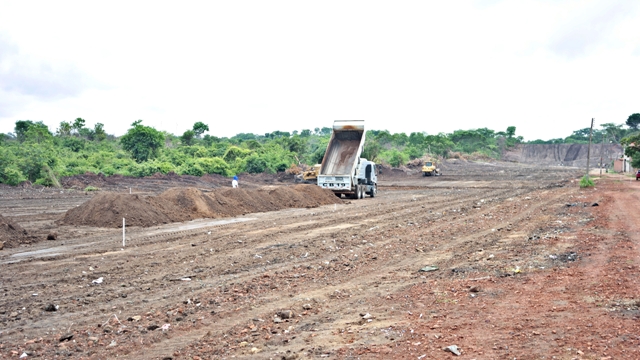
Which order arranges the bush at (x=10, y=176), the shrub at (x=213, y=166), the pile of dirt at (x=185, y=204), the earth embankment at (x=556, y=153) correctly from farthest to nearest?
the earth embankment at (x=556, y=153), the shrub at (x=213, y=166), the bush at (x=10, y=176), the pile of dirt at (x=185, y=204)

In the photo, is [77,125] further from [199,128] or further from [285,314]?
[285,314]

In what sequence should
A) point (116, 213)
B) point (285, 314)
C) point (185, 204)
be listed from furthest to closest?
point (185, 204)
point (116, 213)
point (285, 314)

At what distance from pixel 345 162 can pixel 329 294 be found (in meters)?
21.5

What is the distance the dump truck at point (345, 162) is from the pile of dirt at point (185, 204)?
101 centimetres

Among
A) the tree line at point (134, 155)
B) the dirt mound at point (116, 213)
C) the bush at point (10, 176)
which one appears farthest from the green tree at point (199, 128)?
the dirt mound at point (116, 213)

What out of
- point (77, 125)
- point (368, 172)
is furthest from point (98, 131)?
point (368, 172)

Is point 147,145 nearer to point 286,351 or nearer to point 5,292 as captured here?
point 5,292

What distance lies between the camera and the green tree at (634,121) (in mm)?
109137

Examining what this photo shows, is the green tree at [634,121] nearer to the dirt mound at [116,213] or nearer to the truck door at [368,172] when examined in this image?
the truck door at [368,172]

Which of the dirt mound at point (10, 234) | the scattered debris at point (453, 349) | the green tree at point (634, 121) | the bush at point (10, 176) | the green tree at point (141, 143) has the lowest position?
the dirt mound at point (10, 234)

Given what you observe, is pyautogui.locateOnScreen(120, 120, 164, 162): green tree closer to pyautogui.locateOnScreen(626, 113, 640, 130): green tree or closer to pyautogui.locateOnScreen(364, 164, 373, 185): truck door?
pyautogui.locateOnScreen(364, 164, 373, 185): truck door

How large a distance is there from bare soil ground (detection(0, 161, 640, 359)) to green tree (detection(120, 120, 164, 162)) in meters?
36.2

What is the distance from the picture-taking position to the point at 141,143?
51.2 m

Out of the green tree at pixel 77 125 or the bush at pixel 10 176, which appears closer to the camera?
the bush at pixel 10 176
